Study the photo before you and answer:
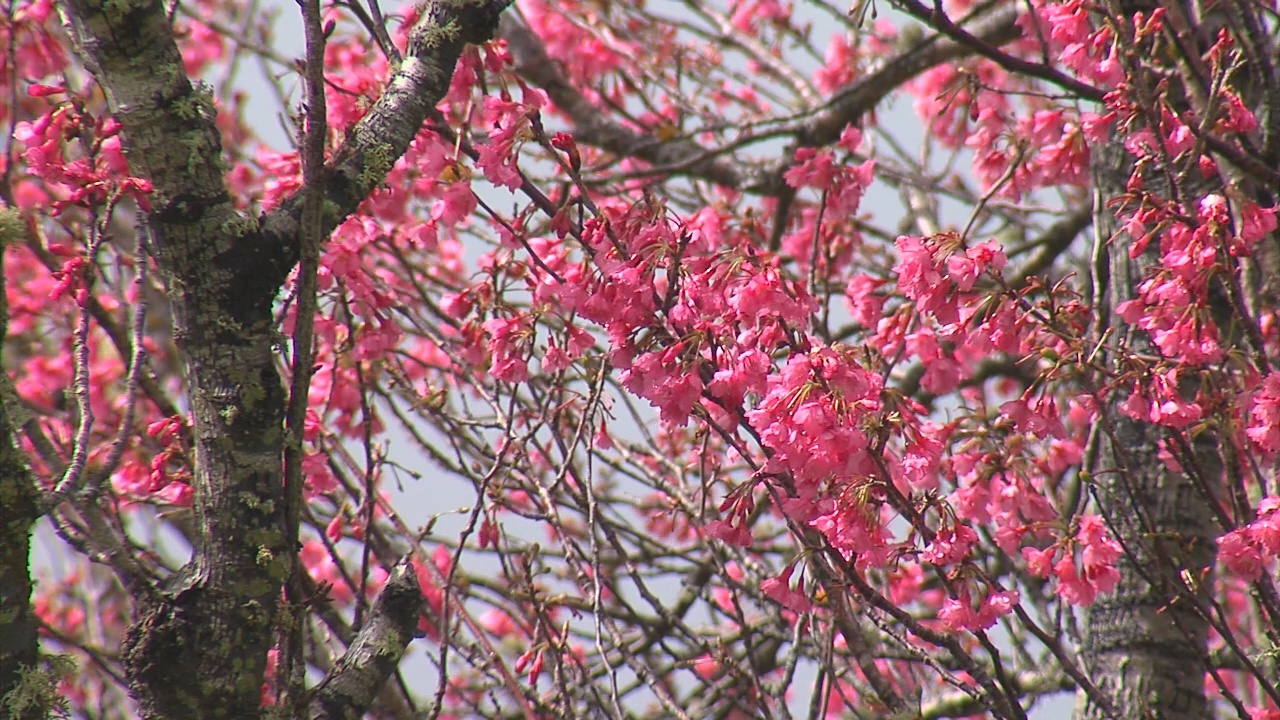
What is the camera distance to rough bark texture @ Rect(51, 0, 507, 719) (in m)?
1.95

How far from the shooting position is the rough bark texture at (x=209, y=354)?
76.7 inches

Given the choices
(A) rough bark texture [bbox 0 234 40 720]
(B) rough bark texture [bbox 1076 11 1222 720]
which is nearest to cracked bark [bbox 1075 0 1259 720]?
(B) rough bark texture [bbox 1076 11 1222 720]

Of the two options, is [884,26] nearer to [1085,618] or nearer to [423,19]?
[1085,618]

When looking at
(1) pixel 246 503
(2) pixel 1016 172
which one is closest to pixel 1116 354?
(2) pixel 1016 172

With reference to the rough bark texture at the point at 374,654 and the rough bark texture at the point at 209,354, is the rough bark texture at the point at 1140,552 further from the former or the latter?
the rough bark texture at the point at 209,354

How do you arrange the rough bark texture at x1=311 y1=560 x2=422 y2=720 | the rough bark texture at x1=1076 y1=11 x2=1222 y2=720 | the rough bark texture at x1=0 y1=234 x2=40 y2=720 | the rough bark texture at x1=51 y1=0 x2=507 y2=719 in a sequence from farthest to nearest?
the rough bark texture at x1=1076 y1=11 x2=1222 y2=720
the rough bark texture at x1=311 y1=560 x2=422 y2=720
the rough bark texture at x1=51 y1=0 x2=507 y2=719
the rough bark texture at x1=0 y1=234 x2=40 y2=720

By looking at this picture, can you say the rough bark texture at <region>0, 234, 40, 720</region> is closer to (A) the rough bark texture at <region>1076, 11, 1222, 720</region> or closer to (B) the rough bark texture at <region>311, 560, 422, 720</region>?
(B) the rough bark texture at <region>311, 560, 422, 720</region>

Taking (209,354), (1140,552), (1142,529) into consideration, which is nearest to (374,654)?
(209,354)

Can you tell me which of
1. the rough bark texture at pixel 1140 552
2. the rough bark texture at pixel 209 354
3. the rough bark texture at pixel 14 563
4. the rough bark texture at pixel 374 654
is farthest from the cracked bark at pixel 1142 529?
the rough bark texture at pixel 14 563

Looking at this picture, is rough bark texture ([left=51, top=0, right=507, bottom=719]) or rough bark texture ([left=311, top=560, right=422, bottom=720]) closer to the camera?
rough bark texture ([left=51, top=0, right=507, bottom=719])

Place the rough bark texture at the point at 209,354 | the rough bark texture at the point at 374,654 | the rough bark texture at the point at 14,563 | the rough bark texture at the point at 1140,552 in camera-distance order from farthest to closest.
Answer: the rough bark texture at the point at 1140,552, the rough bark texture at the point at 374,654, the rough bark texture at the point at 209,354, the rough bark texture at the point at 14,563

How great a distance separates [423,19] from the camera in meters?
2.40

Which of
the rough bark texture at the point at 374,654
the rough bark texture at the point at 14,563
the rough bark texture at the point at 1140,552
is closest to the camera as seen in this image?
the rough bark texture at the point at 14,563

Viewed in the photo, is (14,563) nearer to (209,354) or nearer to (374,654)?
(209,354)
